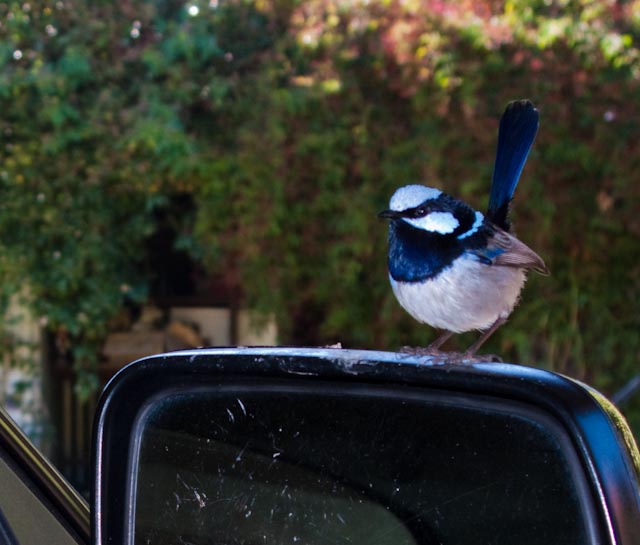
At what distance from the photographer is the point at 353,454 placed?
1.39 metres

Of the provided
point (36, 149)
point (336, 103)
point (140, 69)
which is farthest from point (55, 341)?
point (336, 103)

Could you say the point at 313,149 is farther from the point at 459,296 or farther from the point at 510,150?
the point at 459,296

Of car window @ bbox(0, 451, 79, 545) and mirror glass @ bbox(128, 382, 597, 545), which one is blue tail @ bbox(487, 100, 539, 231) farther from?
car window @ bbox(0, 451, 79, 545)

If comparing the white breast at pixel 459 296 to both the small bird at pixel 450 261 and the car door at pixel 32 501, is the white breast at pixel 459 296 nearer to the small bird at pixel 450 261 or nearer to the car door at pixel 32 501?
the small bird at pixel 450 261

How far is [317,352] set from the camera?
1.58m

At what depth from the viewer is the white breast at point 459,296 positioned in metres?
2.06

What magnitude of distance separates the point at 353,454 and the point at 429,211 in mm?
834

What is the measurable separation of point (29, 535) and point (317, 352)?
635mm

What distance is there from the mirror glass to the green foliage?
12.2 ft

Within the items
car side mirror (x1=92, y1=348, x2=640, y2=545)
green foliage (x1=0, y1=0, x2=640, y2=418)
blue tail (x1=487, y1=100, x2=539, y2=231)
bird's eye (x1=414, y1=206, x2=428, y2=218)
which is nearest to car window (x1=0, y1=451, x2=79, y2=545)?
car side mirror (x1=92, y1=348, x2=640, y2=545)

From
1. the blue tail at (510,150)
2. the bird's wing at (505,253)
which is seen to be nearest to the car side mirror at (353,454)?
the bird's wing at (505,253)

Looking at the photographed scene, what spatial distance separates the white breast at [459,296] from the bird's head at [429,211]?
84 millimetres

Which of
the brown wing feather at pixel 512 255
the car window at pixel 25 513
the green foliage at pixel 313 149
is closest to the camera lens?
the car window at pixel 25 513

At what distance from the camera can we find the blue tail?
7.22 feet
